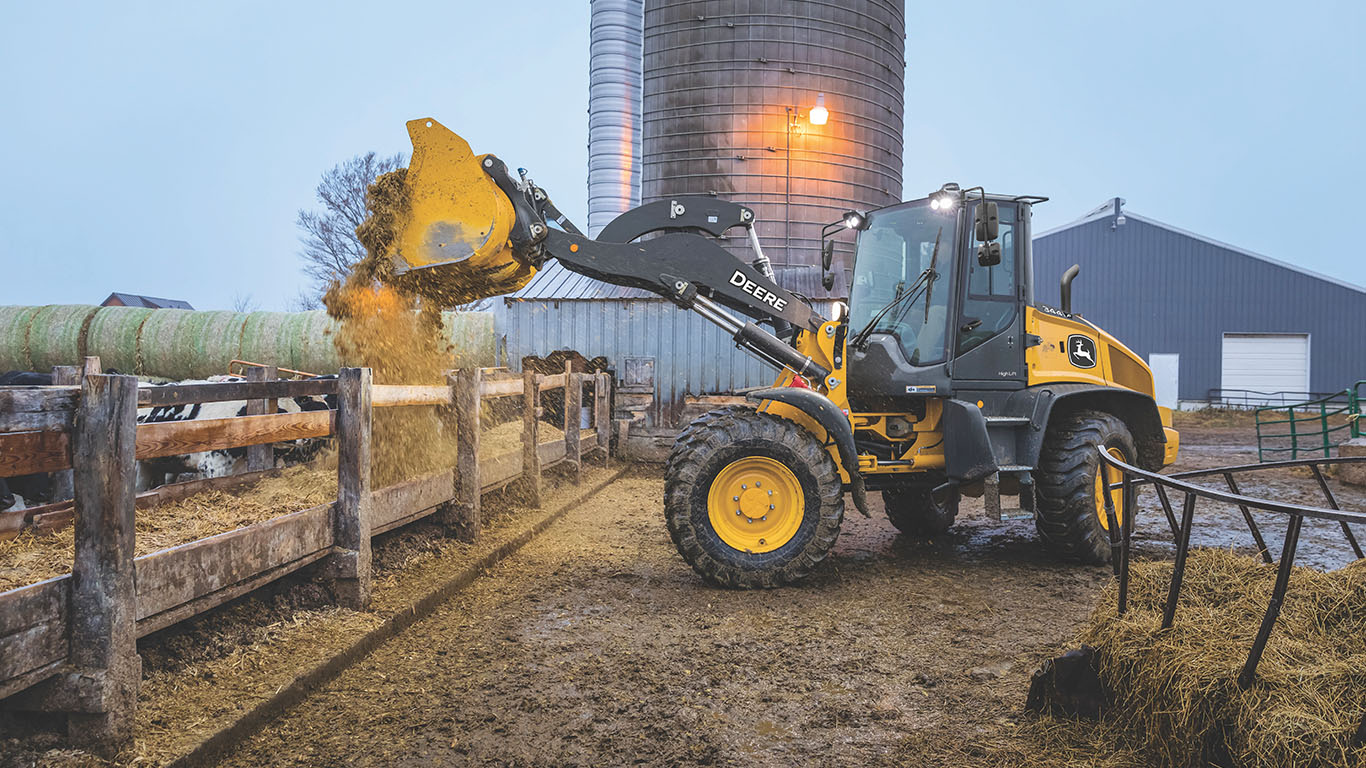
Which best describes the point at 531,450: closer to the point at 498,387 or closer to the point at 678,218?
the point at 498,387

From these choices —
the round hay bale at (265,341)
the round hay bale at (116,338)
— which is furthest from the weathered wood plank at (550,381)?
the round hay bale at (116,338)

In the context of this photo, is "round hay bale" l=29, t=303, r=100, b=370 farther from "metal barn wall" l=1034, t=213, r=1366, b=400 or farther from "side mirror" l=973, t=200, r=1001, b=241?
"metal barn wall" l=1034, t=213, r=1366, b=400

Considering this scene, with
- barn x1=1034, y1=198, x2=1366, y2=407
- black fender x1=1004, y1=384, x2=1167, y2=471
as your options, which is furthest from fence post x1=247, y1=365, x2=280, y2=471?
barn x1=1034, y1=198, x2=1366, y2=407

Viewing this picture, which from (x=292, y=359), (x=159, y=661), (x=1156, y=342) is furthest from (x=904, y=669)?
(x=1156, y=342)

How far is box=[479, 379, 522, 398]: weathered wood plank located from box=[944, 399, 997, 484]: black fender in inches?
136

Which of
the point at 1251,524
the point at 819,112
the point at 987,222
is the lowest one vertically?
the point at 1251,524

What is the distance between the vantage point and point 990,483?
6.59 metres

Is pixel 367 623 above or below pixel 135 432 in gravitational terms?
below

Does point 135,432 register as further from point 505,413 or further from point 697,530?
point 505,413

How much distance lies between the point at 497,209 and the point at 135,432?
3.13 metres

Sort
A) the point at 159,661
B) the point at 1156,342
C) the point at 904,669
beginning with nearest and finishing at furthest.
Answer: the point at 159,661
the point at 904,669
the point at 1156,342

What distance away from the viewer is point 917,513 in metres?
8.28

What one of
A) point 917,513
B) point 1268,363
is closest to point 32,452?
point 917,513

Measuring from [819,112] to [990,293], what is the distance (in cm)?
1039
